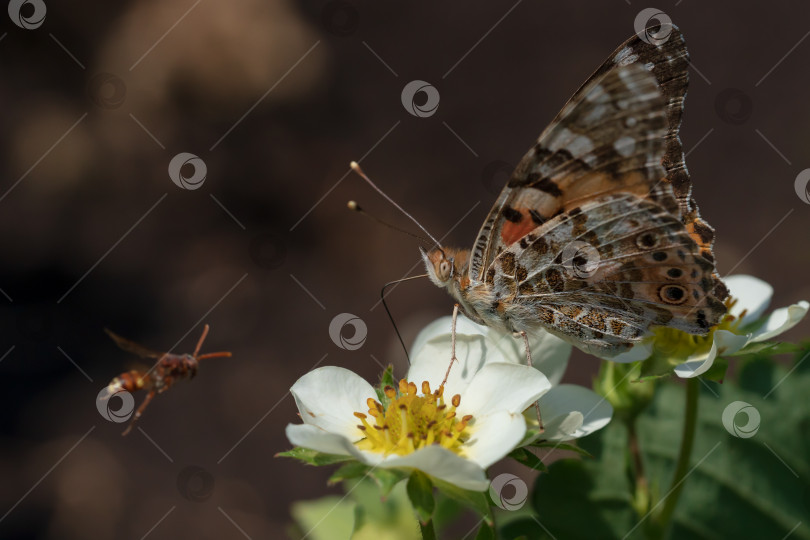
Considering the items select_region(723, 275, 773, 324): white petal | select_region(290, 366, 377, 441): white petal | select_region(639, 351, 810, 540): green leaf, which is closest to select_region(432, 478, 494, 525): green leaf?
select_region(290, 366, 377, 441): white petal

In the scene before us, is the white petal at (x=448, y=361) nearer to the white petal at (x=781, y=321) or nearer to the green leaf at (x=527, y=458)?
the green leaf at (x=527, y=458)

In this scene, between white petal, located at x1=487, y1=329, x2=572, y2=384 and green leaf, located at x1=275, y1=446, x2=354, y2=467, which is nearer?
green leaf, located at x1=275, y1=446, x2=354, y2=467

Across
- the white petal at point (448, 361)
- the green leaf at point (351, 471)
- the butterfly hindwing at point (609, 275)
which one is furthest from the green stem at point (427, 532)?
the butterfly hindwing at point (609, 275)

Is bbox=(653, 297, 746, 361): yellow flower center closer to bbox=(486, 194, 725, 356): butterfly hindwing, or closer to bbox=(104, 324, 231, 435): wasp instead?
bbox=(486, 194, 725, 356): butterfly hindwing

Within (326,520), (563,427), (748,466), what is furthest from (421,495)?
(748,466)

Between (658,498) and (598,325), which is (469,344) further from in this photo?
(658,498)

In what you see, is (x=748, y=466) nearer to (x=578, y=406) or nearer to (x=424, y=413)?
(x=578, y=406)

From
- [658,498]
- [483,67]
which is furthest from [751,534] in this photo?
[483,67]
